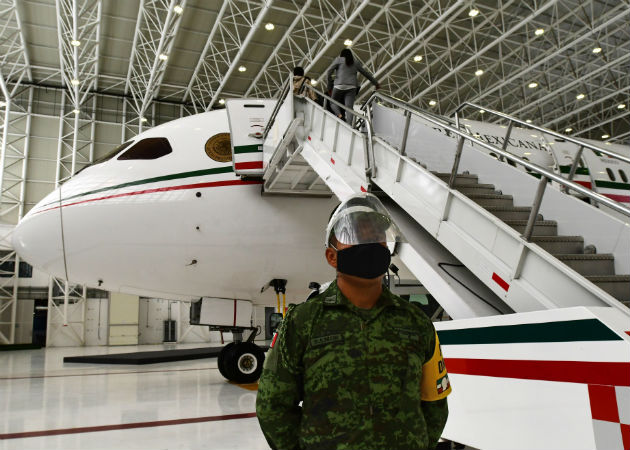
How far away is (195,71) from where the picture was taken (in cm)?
2111

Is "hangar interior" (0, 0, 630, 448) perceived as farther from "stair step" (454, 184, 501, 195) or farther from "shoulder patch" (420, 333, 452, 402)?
"shoulder patch" (420, 333, 452, 402)

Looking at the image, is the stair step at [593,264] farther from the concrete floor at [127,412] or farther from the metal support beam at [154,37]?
the metal support beam at [154,37]

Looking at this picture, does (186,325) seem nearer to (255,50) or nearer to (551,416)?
(255,50)

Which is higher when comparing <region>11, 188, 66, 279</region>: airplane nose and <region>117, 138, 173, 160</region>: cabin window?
<region>117, 138, 173, 160</region>: cabin window

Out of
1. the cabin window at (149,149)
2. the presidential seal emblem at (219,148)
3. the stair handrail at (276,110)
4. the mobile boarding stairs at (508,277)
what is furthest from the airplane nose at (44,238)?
the mobile boarding stairs at (508,277)

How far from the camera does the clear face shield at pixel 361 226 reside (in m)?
1.56

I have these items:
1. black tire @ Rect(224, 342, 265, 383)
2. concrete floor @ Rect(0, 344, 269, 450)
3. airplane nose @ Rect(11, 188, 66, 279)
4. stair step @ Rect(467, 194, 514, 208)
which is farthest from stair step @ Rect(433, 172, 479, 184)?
airplane nose @ Rect(11, 188, 66, 279)

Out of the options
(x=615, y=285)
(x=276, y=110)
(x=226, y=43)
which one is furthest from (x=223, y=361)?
(x=226, y=43)

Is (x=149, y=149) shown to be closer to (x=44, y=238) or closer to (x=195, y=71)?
(x=44, y=238)

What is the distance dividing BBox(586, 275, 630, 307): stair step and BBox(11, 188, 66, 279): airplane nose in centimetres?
658

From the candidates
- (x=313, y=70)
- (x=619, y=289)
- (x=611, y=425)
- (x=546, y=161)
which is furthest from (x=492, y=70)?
(x=611, y=425)

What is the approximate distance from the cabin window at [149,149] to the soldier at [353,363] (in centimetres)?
640

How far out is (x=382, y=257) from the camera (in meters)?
1.53

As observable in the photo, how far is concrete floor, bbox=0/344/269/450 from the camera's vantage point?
454 cm
